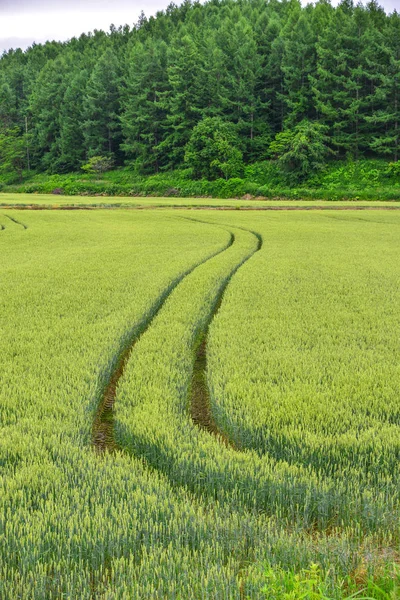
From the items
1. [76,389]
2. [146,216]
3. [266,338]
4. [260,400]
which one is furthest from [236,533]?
[146,216]

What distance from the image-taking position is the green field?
267 centimetres

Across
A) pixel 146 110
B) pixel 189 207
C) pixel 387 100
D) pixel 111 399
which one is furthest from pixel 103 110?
pixel 111 399

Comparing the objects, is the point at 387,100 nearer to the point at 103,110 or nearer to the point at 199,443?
the point at 103,110

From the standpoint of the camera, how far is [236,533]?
2.95 m

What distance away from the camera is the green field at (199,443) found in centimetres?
267

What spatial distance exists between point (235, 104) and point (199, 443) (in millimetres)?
61157

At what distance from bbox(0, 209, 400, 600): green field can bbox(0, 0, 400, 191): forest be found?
44.1 m

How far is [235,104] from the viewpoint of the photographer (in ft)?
197

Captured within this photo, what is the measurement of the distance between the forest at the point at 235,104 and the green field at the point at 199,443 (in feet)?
145

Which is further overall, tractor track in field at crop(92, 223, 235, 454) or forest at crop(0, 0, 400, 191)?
forest at crop(0, 0, 400, 191)

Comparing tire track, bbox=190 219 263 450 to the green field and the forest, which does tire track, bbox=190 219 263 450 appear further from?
the forest

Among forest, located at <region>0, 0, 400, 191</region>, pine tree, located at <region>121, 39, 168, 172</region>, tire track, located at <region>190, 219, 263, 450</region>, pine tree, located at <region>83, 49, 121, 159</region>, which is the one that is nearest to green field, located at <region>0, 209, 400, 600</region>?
tire track, located at <region>190, 219, 263, 450</region>

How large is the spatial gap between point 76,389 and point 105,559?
2.57 m

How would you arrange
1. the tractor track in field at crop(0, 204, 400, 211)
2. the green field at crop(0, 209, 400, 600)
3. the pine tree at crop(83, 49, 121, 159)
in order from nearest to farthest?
the green field at crop(0, 209, 400, 600), the tractor track in field at crop(0, 204, 400, 211), the pine tree at crop(83, 49, 121, 159)
